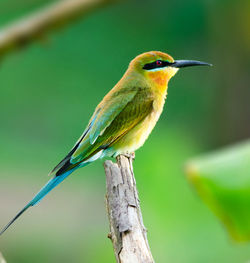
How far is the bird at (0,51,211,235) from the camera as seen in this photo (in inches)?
83.9

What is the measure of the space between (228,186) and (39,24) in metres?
1.45

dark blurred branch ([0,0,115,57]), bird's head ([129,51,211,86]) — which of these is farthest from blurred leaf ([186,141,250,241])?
dark blurred branch ([0,0,115,57])

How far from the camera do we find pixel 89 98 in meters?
5.49

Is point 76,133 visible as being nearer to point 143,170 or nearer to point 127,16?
point 143,170

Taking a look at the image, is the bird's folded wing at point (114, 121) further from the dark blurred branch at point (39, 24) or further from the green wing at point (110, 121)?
the dark blurred branch at point (39, 24)

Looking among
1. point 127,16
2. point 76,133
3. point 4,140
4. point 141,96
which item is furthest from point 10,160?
point 141,96

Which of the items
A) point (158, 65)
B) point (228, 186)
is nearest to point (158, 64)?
point (158, 65)

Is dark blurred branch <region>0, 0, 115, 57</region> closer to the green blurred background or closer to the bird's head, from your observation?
the bird's head

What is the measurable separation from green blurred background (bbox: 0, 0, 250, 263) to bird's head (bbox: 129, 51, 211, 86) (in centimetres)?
184

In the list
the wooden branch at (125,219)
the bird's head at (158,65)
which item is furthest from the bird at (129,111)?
the wooden branch at (125,219)

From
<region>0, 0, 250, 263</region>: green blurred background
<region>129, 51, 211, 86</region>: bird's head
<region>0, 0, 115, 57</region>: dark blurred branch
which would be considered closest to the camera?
<region>129, 51, 211, 86</region>: bird's head

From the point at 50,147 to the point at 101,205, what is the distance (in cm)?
74

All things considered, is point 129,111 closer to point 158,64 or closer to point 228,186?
point 158,64

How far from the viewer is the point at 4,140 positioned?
18.4ft
